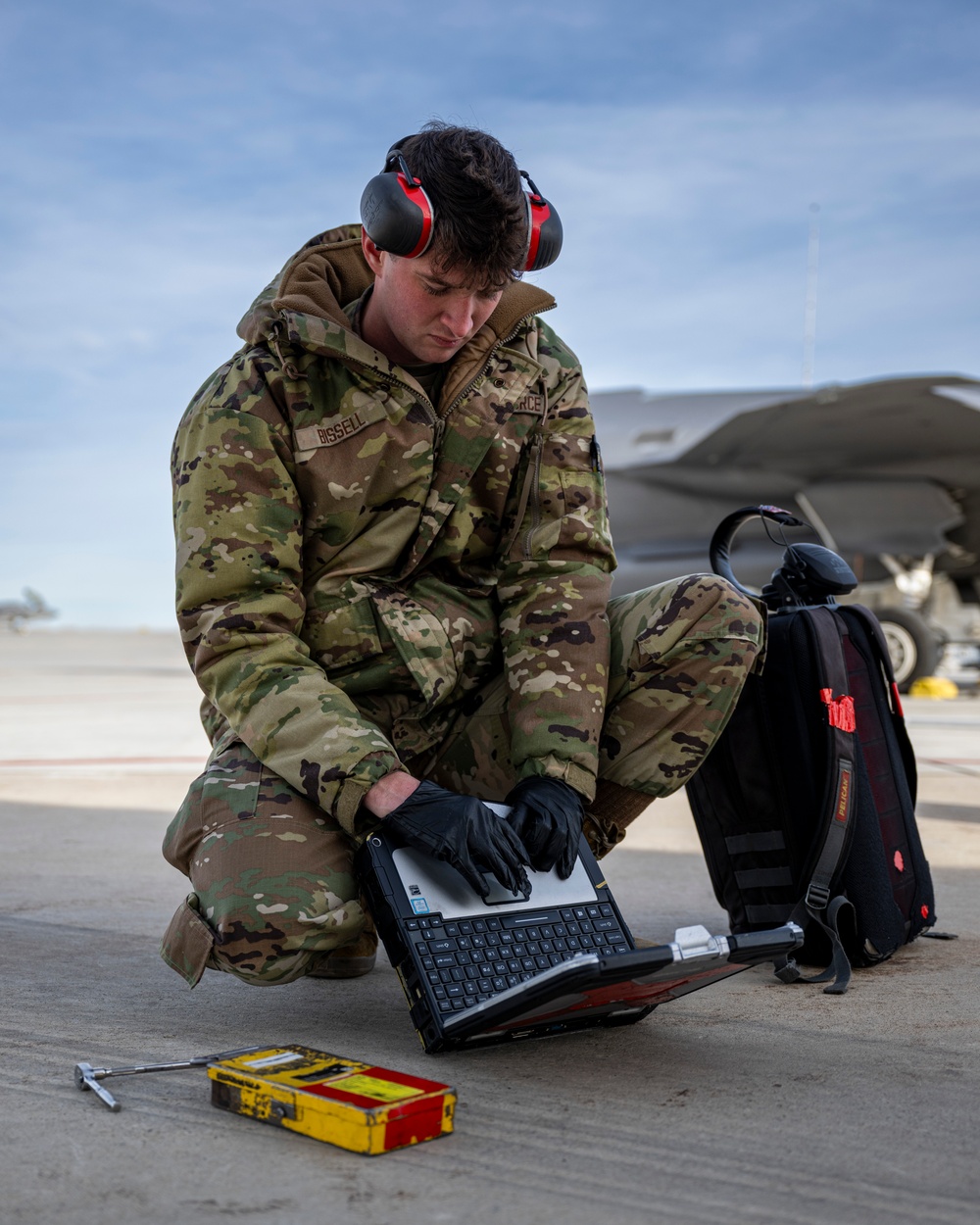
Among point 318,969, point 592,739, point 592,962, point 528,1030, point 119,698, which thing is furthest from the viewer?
point 119,698

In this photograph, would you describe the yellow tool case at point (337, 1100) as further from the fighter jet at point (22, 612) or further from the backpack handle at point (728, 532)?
the fighter jet at point (22, 612)

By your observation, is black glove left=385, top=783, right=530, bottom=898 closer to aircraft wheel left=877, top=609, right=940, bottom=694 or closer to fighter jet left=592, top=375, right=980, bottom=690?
fighter jet left=592, top=375, right=980, bottom=690

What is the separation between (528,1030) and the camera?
1.66 meters

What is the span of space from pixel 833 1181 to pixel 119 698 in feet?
31.3

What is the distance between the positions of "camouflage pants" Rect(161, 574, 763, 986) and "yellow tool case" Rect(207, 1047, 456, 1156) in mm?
347

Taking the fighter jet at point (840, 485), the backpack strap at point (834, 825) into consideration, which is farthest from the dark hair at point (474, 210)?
the fighter jet at point (840, 485)

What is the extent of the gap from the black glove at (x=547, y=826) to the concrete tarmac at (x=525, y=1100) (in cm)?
27

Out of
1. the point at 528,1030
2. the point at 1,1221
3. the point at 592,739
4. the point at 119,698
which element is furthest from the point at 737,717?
the point at 119,698

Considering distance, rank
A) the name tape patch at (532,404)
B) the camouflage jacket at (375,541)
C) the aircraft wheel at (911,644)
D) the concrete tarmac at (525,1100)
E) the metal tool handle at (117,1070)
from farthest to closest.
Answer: the aircraft wheel at (911,644) < the name tape patch at (532,404) < the camouflage jacket at (375,541) < the metal tool handle at (117,1070) < the concrete tarmac at (525,1100)

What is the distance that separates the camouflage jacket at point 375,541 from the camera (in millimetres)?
1950

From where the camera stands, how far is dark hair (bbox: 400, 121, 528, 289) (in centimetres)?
187

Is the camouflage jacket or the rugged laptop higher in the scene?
the camouflage jacket

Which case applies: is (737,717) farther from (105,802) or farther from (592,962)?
(105,802)

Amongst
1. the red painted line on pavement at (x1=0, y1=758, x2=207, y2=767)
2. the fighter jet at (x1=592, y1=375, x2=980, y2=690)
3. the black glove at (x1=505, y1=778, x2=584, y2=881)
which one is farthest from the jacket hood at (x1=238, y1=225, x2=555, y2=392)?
the fighter jet at (x1=592, y1=375, x2=980, y2=690)
